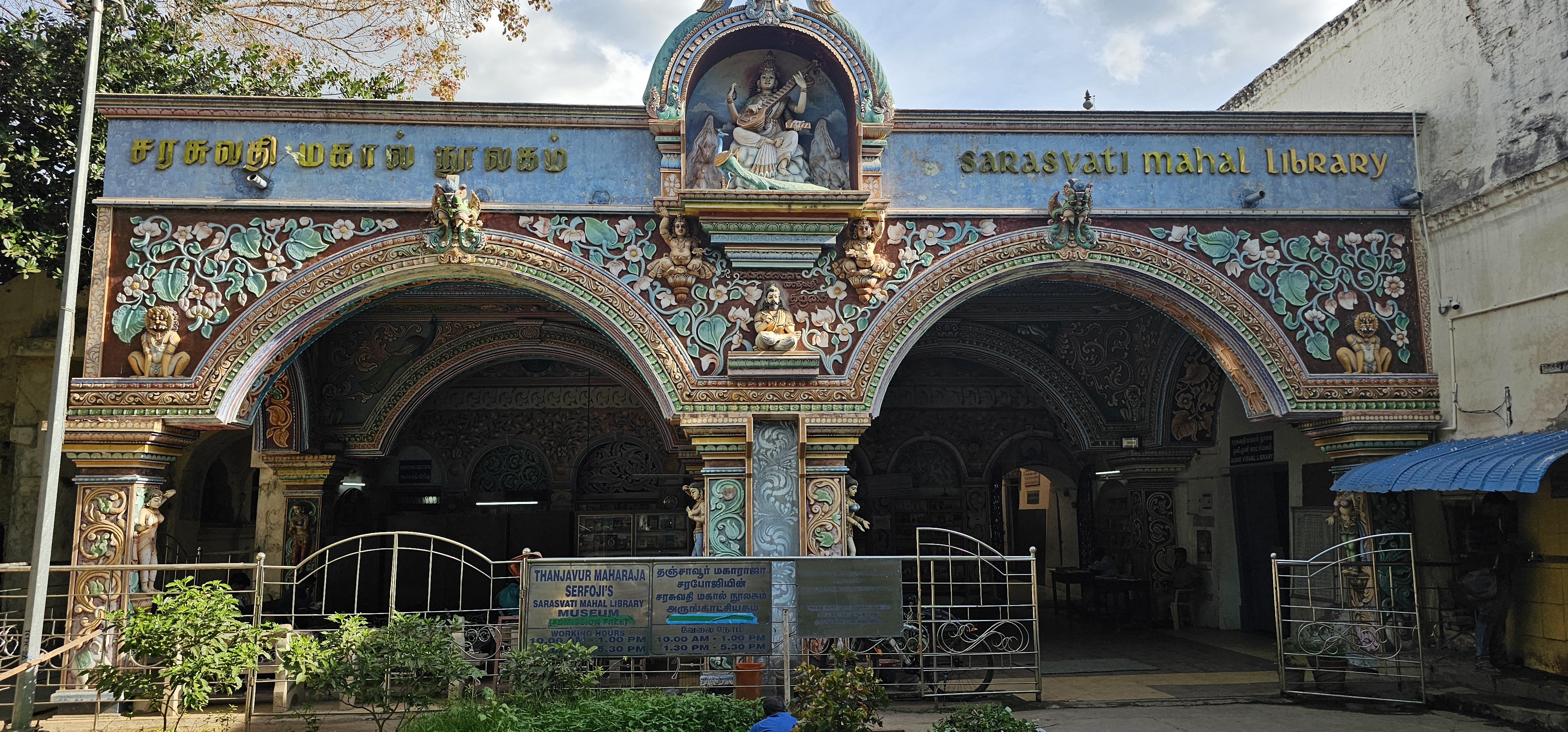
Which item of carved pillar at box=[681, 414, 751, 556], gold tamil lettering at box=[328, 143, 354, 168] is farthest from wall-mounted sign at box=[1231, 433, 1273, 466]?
gold tamil lettering at box=[328, 143, 354, 168]

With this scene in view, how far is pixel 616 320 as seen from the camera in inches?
318

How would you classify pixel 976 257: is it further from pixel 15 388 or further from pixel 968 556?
pixel 15 388

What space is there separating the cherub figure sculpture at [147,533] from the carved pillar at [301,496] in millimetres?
2813

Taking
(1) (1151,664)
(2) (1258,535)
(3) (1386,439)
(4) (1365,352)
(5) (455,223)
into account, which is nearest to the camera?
(5) (455,223)

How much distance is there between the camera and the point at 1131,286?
28.1ft

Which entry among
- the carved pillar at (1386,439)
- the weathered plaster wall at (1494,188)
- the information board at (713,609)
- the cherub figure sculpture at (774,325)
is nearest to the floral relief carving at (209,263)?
the cherub figure sculpture at (774,325)

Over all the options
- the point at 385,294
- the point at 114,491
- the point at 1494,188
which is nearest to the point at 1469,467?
the point at 1494,188

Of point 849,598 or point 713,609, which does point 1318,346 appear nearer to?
point 849,598

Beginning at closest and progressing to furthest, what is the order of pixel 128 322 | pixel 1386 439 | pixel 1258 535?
pixel 128 322 → pixel 1386 439 → pixel 1258 535

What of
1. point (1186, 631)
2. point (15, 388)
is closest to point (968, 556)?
point (1186, 631)

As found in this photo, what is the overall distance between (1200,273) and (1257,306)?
0.54 meters

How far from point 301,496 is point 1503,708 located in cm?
1071

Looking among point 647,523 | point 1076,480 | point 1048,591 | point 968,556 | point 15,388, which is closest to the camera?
point 968,556

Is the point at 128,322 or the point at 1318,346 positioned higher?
the point at 128,322
